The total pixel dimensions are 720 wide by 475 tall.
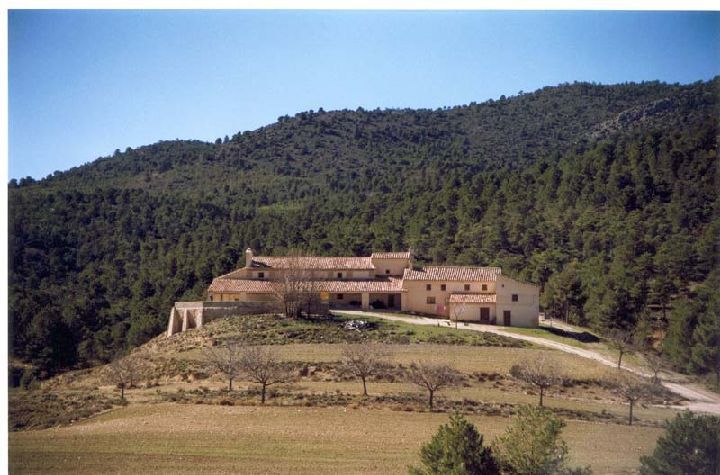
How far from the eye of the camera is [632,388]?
18703mm

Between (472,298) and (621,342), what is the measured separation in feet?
26.2

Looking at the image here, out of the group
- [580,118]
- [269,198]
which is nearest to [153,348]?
[269,198]

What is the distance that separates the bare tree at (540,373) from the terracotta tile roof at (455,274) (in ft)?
31.1

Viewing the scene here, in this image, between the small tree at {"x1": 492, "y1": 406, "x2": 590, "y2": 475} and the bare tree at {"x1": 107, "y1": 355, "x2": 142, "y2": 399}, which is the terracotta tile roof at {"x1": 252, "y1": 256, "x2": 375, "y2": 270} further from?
the small tree at {"x1": 492, "y1": 406, "x2": 590, "y2": 475}

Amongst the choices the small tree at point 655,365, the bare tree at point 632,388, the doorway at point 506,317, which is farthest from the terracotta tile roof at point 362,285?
the bare tree at point 632,388

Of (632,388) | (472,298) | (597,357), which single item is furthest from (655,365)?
(472,298)

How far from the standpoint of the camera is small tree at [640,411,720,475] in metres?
11.2

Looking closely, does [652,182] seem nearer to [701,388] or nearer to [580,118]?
[701,388]

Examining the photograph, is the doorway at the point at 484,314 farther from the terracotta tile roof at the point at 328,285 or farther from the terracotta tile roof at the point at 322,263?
the terracotta tile roof at the point at 322,263

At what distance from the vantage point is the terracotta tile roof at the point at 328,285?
3262 centimetres

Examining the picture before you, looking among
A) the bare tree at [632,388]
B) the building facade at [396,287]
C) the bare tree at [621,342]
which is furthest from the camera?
the building facade at [396,287]

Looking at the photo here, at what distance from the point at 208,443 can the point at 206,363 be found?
31.9 feet

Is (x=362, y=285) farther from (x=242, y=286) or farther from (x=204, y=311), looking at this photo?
(x=204, y=311)

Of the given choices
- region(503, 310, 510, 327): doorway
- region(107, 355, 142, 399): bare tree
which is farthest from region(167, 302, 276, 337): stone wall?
region(503, 310, 510, 327): doorway
